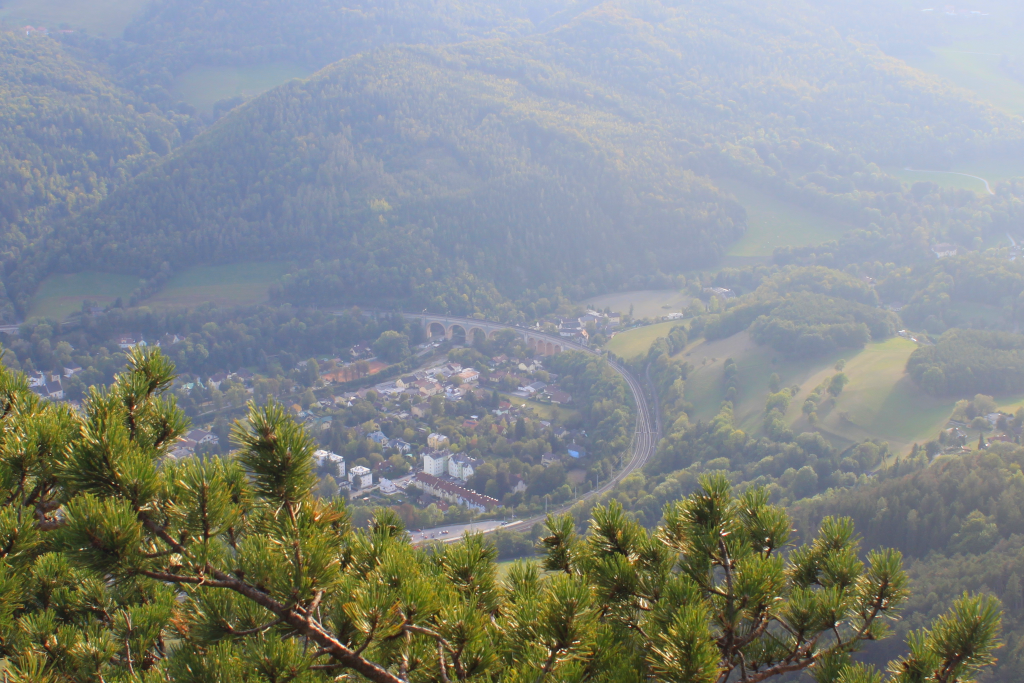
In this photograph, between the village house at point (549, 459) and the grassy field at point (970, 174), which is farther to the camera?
the grassy field at point (970, 174)

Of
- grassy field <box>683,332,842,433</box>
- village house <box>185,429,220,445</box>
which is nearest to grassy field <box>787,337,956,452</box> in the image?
grassy field <box>683,332,842,433</box>

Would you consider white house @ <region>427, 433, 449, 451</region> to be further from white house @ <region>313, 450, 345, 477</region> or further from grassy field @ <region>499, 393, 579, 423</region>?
grassy field @ <region>499, 393, 579, 423</region>

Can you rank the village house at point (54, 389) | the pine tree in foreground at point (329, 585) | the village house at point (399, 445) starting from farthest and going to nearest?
the village house at point (54, 389) < the village house at point (399, 445) < the pine tree in foreground at point (329, 585)

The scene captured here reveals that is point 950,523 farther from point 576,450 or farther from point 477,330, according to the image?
point 477,330

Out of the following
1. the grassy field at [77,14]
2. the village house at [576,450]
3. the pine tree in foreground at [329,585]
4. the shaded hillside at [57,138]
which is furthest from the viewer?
the grassy field at [77,14]

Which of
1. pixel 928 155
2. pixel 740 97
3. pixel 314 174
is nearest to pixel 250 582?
pixel 314 174

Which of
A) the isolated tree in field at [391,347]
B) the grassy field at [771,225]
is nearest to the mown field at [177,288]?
the isolated tree in field at [391,347]

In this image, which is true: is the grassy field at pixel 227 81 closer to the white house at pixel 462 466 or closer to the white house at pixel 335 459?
the white house at pixel 335 459
